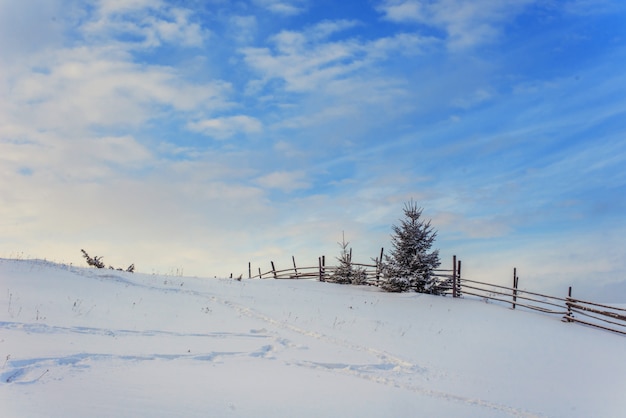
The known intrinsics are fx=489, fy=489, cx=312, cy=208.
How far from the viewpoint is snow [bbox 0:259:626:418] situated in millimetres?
6711

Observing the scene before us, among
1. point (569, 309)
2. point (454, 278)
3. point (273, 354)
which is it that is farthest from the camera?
point (454, 278)

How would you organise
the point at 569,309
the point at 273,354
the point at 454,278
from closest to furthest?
the point at 273,354
the point at 569,309
the point at 454,278

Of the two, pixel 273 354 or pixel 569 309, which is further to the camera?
pixel 569 309

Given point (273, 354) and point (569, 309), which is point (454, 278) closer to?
point (569, 309)

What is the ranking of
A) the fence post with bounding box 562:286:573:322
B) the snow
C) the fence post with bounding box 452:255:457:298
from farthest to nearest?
the fence post with bounding box 452:255:457:298 → the fence post with bounding box 562:286:573:322 → the snow

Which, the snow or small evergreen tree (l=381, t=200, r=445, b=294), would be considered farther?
small evergreen tree (l=381, t=200, r=445, b=294)

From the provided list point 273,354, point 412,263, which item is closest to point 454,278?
point 412,263

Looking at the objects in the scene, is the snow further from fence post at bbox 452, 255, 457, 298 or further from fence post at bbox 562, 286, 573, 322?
fence post at bbox 452, 255, 457, 298

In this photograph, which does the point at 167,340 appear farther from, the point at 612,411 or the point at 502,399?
the point at 612,411

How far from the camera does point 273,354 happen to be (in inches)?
414

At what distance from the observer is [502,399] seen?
1028cm

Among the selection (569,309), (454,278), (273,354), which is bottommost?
(273,354)

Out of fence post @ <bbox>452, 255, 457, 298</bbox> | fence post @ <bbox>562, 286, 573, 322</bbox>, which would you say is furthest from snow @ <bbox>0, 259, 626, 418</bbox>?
fence post @ <bbox>452, 255, 457, 298</bbox>

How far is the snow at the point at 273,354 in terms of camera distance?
6711mm
